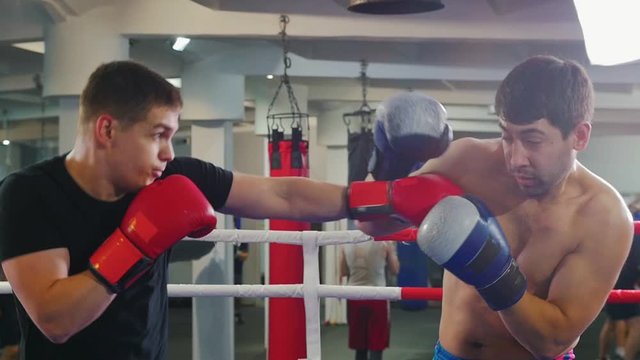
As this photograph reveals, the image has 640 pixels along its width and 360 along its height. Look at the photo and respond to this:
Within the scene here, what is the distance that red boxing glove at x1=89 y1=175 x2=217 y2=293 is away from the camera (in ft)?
4.18

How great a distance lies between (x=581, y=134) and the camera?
4.94 feet

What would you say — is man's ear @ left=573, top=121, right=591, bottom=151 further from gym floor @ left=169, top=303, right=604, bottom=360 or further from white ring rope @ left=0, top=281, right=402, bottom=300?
gym floor @ left=169, top=303, right=604, bottom=360

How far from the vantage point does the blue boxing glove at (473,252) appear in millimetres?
1367

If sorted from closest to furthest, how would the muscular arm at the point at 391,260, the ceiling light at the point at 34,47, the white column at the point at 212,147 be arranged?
the white column at the point at 212,147 < the muscular arm at the point at 391,260 < the ceiling light at the point at 34,47

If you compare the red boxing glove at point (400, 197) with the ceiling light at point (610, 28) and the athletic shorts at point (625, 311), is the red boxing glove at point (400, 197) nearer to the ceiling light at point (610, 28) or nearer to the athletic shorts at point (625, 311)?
the ceiling light at point (610, 28)

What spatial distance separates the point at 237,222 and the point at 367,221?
17.1 ft

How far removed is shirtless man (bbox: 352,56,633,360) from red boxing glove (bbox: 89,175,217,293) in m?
0.40

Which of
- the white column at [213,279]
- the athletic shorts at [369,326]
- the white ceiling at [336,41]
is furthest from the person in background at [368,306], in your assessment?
the white ceiling at [336,41]

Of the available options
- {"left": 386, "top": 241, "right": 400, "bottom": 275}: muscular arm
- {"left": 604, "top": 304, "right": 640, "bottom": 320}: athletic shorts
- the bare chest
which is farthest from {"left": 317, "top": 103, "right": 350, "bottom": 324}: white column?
the bare chest

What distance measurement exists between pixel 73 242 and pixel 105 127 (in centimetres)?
20

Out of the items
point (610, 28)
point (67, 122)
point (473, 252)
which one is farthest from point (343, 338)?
point (473, 252)

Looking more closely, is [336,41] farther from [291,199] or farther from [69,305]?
[69,305]

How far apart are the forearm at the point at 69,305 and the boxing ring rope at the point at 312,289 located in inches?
36.2

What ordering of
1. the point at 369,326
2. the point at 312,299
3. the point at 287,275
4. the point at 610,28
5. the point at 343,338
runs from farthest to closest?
the point at 343,338, the point at 369,326, the point at 287,275, the point at 610,28, the point at 312,299
